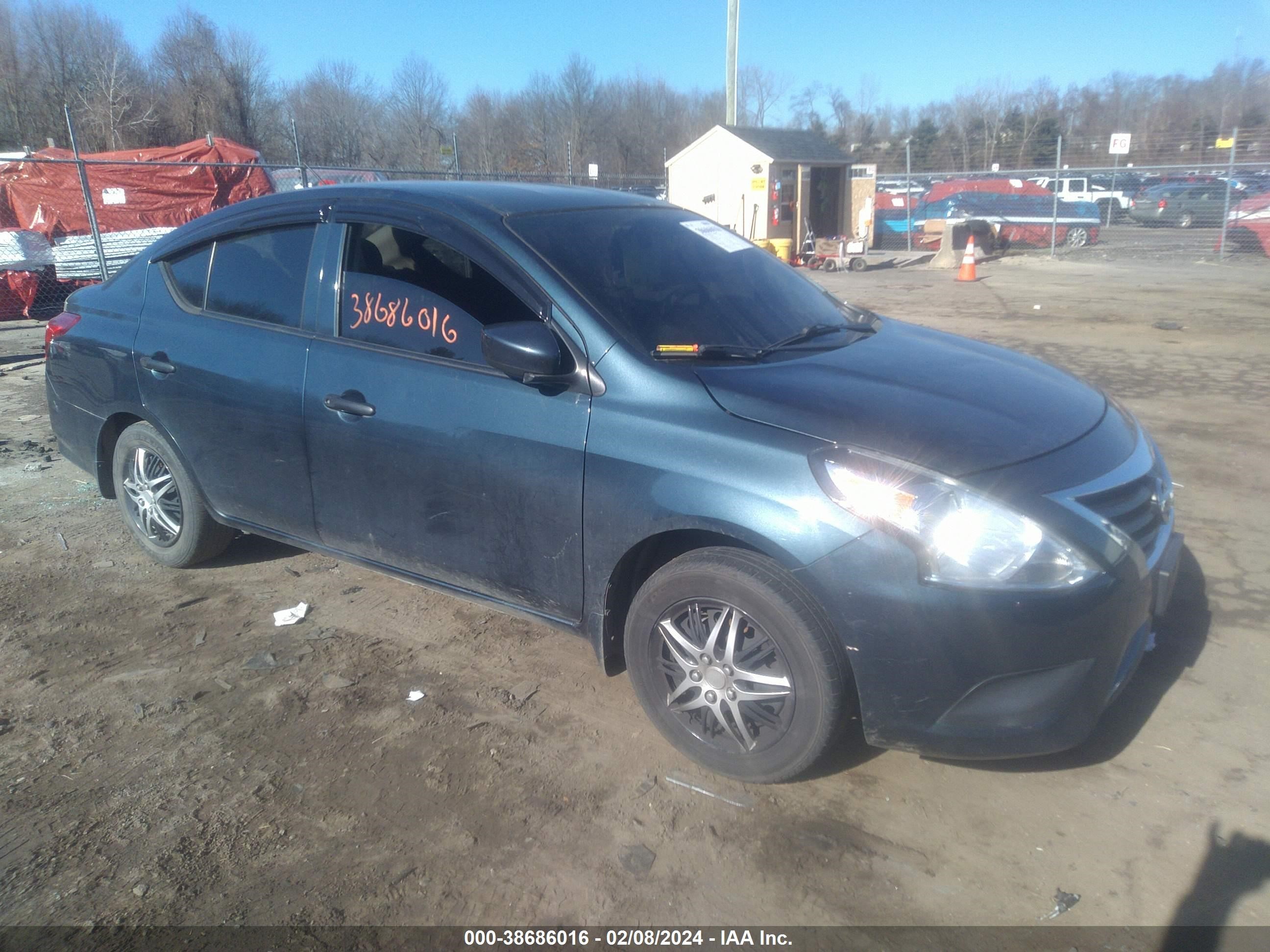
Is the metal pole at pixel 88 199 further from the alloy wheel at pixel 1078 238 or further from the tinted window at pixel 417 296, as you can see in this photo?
the alloy wheel at pixel 1078 238

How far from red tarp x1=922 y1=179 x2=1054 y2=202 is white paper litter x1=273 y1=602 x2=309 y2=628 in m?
24.5

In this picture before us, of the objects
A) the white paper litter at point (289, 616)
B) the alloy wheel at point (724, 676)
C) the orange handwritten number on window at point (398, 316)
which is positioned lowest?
the white paper litter at point (289, 616)

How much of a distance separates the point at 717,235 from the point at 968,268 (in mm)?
14580

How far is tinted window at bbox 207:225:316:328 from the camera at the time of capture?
3740 millimetres

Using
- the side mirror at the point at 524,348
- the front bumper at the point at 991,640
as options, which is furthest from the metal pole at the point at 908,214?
the front bumper at the point at 991,640

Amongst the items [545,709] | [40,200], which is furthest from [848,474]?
[40,200]

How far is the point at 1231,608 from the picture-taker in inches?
156

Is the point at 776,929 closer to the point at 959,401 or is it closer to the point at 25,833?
the point at 959,401

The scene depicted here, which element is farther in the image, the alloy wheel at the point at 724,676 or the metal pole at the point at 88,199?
the metal pole at the point at 88,199

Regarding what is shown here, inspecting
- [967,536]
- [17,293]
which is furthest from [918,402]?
[17,293]

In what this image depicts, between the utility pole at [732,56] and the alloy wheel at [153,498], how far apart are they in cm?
1947

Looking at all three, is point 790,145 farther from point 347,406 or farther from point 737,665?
point 737,665

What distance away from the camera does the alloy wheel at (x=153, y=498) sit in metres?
4.42

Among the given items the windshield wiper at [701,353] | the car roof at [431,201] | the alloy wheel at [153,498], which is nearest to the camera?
the windshield wiper at [701,353]
